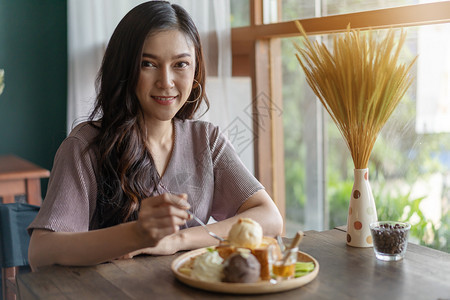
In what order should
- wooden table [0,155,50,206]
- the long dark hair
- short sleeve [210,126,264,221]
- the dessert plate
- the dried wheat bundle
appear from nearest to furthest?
1. the dessert plate
2. the dried wheat bundle
3. the long dark hair
4. short sleeve [210,126,264,221]
5. wooden table [0,155,50,206]

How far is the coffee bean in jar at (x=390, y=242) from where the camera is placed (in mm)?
1476

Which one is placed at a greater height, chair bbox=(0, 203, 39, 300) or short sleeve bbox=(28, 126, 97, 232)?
short sleeve bbox=(28, 126, 97, 232)

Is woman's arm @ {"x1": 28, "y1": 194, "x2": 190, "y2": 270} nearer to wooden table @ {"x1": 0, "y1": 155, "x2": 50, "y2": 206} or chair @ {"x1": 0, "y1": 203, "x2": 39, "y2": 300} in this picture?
chair @ {"x1": 0, "y1": 203, "x2": 39, "y2": 300}

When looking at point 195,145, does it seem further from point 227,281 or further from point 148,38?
point 227,281

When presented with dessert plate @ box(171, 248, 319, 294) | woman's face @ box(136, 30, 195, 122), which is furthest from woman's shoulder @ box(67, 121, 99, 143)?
dessert plate @ box(171, 248, 319, 294)

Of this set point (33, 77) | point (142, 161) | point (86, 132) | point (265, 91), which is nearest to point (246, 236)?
point (142, 161)

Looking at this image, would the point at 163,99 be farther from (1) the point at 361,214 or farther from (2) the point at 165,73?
(1) the point at 361,214

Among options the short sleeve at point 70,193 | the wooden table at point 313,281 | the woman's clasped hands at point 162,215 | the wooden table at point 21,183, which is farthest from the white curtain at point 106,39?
the woman's clasped hands at point 162,215

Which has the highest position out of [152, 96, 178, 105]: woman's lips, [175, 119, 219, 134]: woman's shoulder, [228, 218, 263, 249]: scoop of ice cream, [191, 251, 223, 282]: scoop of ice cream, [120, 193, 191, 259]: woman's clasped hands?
[152, 96, 178, 105]: woman's lips

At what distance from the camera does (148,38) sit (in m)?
1.72

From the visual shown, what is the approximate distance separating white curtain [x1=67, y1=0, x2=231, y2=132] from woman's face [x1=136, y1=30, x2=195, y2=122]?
119cm

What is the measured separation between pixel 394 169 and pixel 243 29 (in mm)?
1110

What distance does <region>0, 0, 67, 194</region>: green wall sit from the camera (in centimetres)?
357

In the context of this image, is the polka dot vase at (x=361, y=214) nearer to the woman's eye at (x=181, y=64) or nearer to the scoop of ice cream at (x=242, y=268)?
the scoop of ice cream at (x=242, y=268)
